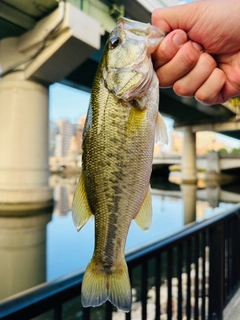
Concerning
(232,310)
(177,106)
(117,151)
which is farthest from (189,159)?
(117,151)

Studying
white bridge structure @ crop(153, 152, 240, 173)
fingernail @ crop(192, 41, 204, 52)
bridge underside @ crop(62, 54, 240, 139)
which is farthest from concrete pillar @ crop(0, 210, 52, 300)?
white bridge structure @ crop(153, 152, 240, 173)

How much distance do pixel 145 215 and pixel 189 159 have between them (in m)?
21.9

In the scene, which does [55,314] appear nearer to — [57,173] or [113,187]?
[113,187]

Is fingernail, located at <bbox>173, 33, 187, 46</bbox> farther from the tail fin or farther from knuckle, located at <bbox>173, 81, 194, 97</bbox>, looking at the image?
the tail fin

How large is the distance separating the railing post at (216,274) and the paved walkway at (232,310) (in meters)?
0.18

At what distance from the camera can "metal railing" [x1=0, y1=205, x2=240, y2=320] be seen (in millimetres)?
1191

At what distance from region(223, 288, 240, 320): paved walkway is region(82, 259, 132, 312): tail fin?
81.6 inches

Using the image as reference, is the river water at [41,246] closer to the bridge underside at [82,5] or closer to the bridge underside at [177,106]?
the bridge underside at [82,5]

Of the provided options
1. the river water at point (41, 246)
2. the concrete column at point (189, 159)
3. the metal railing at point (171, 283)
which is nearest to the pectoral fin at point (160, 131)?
the metal railing at point (171, 283)

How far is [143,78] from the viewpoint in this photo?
107cm

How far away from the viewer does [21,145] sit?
28.6 feet

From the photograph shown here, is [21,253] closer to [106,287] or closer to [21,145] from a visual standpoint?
[21,145]

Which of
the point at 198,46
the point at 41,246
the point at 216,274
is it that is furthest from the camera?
the point at 41,246

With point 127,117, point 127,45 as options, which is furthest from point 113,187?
point 127,45
